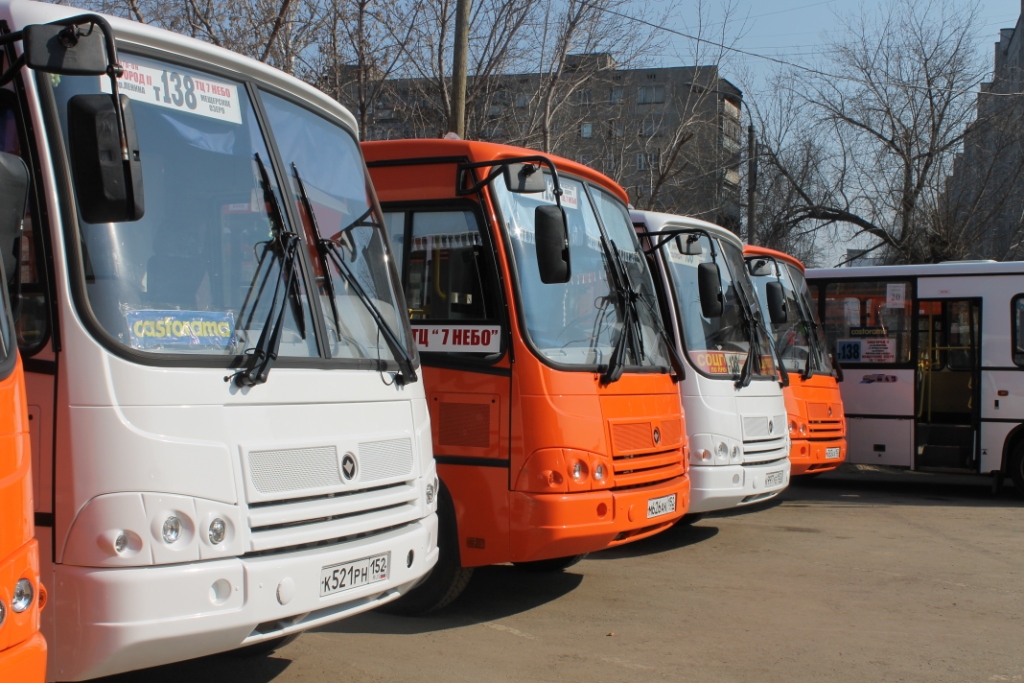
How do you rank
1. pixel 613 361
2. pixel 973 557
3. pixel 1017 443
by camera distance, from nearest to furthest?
pixel 613 361
pixel 973 557
pixel 1017 443

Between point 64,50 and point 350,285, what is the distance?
5.57 feet

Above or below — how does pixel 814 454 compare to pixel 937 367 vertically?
below

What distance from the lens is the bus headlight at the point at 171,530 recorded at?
393 centimetres

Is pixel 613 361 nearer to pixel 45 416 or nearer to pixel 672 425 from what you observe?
pixel 672 425

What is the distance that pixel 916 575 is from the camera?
8484 mm

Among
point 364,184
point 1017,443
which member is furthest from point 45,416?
point 1017,443

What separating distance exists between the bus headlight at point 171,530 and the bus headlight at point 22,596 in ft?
2.19

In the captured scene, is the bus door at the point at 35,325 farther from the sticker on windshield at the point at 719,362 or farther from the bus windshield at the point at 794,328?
the bus windshield at the point at 794,328

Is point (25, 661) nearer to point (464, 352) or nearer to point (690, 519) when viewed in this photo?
point (464, 352)

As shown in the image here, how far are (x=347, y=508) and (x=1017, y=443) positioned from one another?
1098 cm

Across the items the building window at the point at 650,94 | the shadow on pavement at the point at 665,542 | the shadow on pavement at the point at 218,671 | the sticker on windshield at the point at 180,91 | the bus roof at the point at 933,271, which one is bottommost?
the shadow on pavement at the point at 665,542

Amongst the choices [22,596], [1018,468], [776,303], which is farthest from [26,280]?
[1018,468]

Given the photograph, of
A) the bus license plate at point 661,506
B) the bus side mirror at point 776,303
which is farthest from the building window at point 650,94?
the bus license plate at point 661,506

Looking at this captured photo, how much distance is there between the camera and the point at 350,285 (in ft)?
16.8
